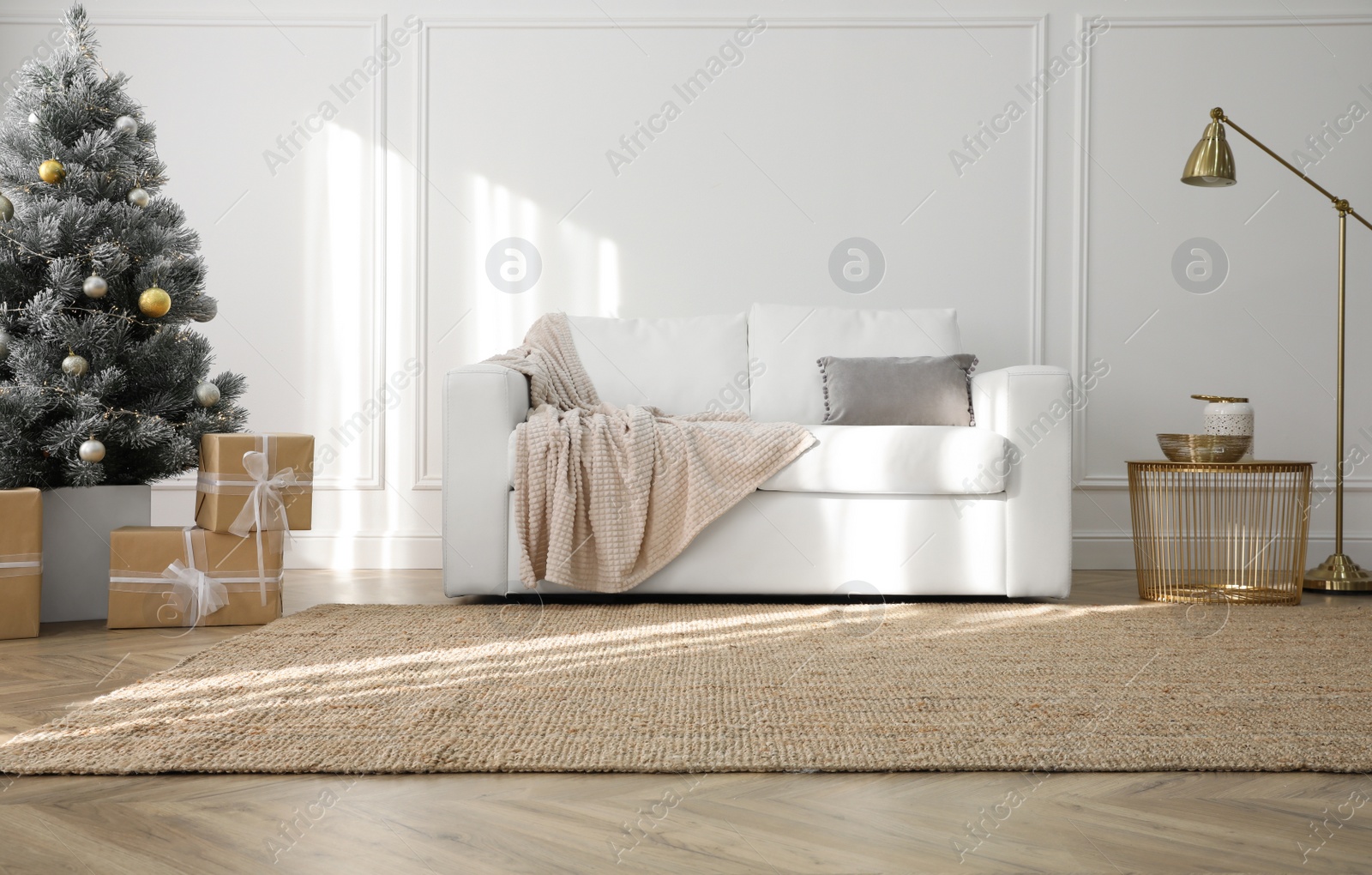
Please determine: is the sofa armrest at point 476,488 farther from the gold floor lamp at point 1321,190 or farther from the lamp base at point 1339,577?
the lamp base at point 1339,577

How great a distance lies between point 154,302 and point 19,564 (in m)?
0.64

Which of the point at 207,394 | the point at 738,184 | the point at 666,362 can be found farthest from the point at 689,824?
the point at 738,184

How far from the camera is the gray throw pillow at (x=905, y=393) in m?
2.88

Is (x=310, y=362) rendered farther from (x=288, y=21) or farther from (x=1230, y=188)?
(x=1230, y=188)

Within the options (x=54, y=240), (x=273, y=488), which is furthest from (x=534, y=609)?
(x=54, y=240)

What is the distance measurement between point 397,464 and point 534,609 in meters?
1.37

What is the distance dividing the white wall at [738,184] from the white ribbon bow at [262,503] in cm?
125

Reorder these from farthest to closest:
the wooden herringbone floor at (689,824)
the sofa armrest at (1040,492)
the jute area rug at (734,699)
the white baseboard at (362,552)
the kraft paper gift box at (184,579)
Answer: the white baseboard at (362,552) < the sofa armrest at (1040,492) < the kraft paper gift box at (184,579) < the jute area rug at (734,699) < the wooden herringbone floor at (689,824)

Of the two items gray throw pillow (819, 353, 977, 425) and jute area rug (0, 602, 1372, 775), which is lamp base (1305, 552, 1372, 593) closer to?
jute area rug (0, 602, 1372, 775)

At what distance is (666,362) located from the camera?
10.3 ft

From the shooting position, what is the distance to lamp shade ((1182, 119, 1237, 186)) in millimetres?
2812

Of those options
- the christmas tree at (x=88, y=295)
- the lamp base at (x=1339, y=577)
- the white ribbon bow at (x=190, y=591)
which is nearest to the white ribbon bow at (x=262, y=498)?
the white ribbon bow at (x=190, y=591)

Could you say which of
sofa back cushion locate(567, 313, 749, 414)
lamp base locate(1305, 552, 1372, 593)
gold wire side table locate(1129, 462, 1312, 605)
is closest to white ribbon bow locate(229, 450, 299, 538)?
sofa back cushion locate(567, 313, 749, 414)

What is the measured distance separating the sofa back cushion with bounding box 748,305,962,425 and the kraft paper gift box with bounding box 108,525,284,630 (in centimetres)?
155
